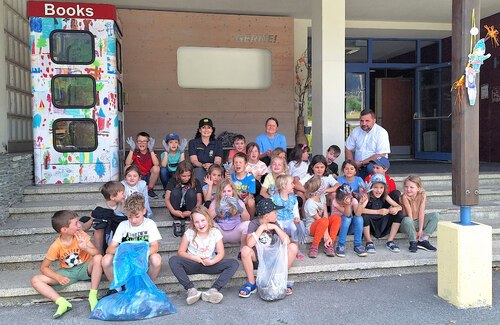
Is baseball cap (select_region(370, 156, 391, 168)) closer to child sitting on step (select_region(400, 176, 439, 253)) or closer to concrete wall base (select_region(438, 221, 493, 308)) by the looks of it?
child sitting on step (select_region(400, 176, 439, 253))

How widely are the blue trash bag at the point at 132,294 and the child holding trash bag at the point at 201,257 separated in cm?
25

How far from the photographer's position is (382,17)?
892 centimetres

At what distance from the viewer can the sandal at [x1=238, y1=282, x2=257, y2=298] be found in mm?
3787

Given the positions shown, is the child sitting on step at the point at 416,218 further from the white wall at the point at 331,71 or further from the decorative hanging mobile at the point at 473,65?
the white wall at the point at 331,71

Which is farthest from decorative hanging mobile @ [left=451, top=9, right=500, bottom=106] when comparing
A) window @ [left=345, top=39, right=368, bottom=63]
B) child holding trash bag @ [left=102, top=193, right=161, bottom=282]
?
window @ [left=345, top=39, right=368, bottom=63]

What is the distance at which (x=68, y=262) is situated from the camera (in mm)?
3787

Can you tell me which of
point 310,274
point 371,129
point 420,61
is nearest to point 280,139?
point 371,129

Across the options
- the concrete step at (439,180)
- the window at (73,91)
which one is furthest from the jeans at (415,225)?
the window at (73,91)

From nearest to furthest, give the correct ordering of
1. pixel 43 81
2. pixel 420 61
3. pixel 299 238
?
pixel 299 238
pixel 43 81
pixel 420 61

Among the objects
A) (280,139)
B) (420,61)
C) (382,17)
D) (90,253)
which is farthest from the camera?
(420,61)

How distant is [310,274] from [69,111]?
3.65 meters

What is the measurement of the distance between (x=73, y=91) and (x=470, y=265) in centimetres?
486

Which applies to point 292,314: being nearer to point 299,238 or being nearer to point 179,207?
point 299,238

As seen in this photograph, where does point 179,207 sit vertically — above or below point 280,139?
below
